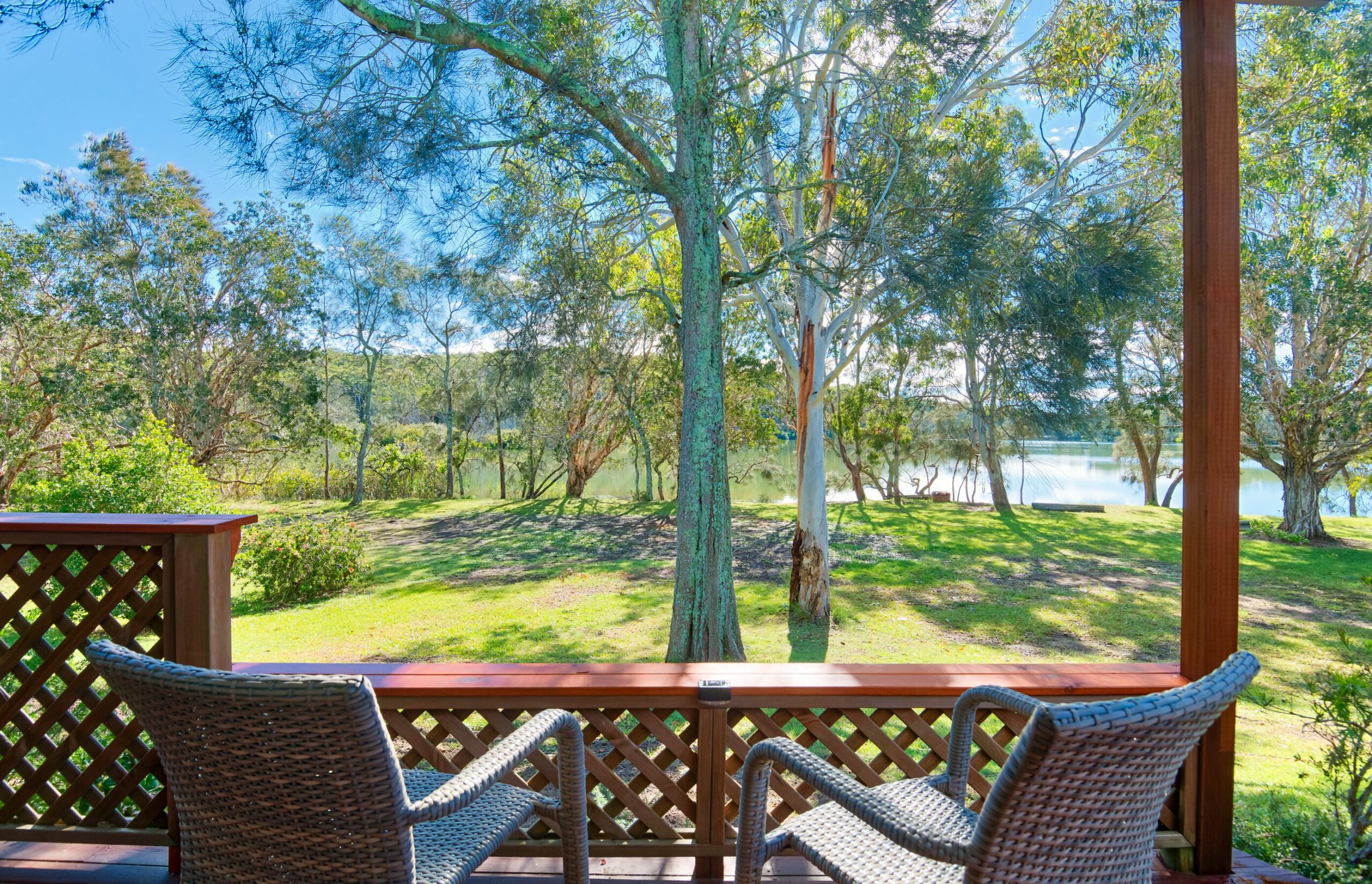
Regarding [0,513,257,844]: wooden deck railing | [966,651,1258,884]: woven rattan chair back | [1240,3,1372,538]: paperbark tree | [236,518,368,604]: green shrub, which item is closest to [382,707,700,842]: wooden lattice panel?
[0,513,257,844]: wooden deck railing

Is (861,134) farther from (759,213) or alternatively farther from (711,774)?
(711,774)

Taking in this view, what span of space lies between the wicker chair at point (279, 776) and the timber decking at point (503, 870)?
0.67 meters

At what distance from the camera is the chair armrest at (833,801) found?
1.05 metres

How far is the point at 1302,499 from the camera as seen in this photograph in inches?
364

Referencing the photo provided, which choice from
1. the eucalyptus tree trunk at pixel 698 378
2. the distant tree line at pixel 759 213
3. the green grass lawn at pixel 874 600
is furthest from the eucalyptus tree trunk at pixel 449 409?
the eucalyptus tree trunk at pixel 698 378

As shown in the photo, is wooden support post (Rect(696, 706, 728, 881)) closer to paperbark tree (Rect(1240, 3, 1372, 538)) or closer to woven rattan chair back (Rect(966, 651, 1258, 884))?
woven rattan chair back (Rect(966, 651, 1258, 884))

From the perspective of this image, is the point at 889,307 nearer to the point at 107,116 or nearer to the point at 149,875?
the point at 149,875

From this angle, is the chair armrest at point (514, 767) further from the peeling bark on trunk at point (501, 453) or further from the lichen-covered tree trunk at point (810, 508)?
the peeling bark on trunk at point (501, 453)

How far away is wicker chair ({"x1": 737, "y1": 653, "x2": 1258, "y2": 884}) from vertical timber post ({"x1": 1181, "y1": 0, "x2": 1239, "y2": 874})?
0.78 metres

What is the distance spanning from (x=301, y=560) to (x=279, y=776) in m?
6.65

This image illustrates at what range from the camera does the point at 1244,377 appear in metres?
7.95

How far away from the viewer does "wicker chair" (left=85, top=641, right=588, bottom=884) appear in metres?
1.00

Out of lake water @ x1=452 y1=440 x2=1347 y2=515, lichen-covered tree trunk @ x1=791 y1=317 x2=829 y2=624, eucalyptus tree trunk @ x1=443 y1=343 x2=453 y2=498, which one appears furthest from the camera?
eucalyptus tree trunk @ x1=443 y1=343 x2=453 y2=498

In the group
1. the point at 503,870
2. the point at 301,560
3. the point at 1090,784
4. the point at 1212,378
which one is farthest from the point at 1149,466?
the point at 1090,784
